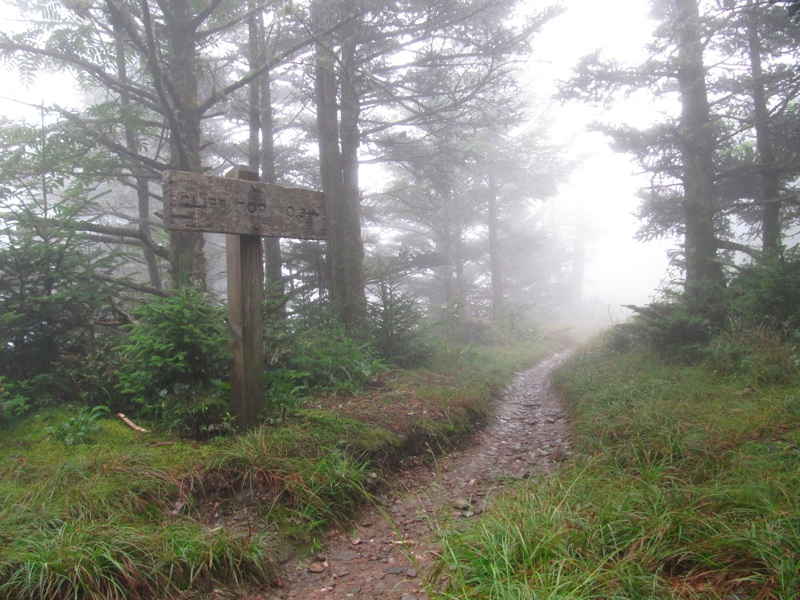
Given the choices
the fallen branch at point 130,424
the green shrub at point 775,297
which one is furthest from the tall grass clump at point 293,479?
the green shrub at point 775,297

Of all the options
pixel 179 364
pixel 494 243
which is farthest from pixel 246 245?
pixel 494 243

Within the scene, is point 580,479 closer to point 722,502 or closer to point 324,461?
point 722,502

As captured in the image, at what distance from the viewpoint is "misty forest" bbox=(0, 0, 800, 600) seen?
112 inches

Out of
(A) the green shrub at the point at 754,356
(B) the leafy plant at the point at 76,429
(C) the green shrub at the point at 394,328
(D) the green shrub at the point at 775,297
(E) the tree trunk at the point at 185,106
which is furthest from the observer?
(C) the green shrub at the point at 394,328

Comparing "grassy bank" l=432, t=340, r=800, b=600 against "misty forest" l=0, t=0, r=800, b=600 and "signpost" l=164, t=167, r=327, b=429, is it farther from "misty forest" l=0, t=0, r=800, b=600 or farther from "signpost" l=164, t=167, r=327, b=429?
"signpost" l=164, t=167, r=327, b=429

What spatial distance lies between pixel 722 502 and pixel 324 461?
9.78ft

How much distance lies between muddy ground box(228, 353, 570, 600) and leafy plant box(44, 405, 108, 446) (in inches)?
94.9

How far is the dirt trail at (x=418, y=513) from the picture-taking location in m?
3.24

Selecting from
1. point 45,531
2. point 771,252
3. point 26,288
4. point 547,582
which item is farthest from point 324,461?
point 771,252

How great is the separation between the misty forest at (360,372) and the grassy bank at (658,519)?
2 cm

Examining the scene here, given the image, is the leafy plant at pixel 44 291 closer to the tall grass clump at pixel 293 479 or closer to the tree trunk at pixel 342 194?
the tall grass clump at pixel 293 479

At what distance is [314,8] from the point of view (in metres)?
9.99

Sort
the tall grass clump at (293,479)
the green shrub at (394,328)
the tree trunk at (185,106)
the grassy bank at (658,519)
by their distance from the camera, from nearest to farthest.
Answer: the grassy bank at (658,519) < the tall grass clump at (293,479) < the tree trunk at (185,106) < the green shrub at (394,328)

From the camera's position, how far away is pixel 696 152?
10547 millimetres
